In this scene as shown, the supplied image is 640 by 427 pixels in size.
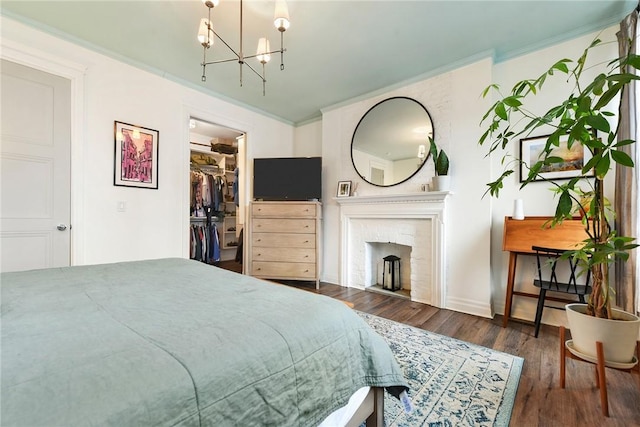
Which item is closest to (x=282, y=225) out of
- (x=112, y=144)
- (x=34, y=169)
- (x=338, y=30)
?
(x=112, y=144)

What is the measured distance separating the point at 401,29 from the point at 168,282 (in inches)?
98.6

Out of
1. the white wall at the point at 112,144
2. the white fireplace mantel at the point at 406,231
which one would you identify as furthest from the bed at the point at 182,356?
the white fireplace mantel at the point at 406,231

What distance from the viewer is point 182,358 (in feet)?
1.85

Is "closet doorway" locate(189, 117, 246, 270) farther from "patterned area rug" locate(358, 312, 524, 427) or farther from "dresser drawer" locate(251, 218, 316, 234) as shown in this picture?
"patterned area rug" locate(358, 312, 524, 427)

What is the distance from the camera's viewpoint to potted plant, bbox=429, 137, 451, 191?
8.80ft

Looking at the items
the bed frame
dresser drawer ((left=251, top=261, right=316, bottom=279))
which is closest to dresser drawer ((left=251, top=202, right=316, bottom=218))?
dresser drawer ((left=251, top=261, right=316, bottom=279))

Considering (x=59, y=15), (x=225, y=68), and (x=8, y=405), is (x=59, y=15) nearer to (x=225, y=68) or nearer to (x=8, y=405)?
(x=225, y=68)

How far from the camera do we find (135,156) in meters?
2.73

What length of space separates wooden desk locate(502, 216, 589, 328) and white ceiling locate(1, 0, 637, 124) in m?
1.58

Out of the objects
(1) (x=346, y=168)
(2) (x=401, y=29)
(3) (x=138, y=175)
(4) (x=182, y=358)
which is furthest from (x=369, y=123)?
(4) (x=182, y=358)

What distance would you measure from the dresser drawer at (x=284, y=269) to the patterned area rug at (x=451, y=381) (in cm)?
156

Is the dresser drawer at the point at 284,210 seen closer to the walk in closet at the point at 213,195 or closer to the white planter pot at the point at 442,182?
the walk in closet at the point at 213,195

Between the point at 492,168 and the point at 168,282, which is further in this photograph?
the point at 492,168

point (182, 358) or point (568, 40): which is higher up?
point (568, 40)
